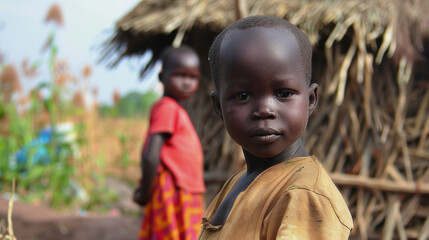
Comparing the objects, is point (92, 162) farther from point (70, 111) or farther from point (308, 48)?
point (308, 48)

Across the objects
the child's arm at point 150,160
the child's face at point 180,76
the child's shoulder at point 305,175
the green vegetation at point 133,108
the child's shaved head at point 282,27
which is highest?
the child's shaved head at point 282,27

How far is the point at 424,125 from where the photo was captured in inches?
157

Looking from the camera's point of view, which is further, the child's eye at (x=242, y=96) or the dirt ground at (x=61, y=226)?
the dirt ground at (x=61, y=226)

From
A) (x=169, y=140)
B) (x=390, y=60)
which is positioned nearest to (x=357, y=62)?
(x=390, y=60)

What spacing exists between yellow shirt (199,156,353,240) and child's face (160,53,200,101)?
1788mm

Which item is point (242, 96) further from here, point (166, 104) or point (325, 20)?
point (325, 20)

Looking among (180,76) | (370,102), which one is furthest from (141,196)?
(370,102)

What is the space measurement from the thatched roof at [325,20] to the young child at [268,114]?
6.80 feet

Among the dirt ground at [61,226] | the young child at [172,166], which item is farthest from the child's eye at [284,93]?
the dirt ground at [61,226]

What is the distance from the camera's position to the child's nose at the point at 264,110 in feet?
3.61

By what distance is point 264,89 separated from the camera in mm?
1113

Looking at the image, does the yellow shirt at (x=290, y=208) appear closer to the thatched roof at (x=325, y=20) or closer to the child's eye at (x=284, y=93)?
the child's eye at (x=284, y=93)

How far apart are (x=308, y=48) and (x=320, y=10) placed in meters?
2.66

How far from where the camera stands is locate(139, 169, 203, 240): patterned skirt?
9.27 ft
